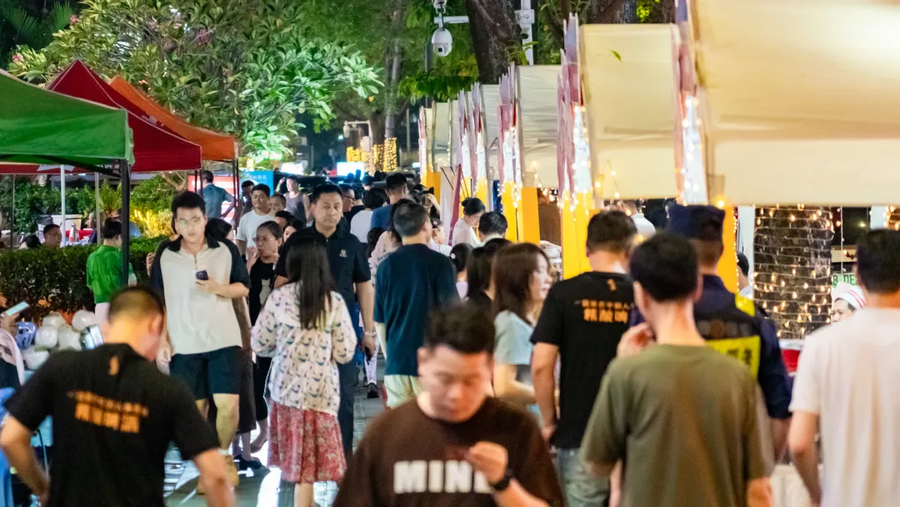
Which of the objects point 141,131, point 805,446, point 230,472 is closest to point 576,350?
point 805,446

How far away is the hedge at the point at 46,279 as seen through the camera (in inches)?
487

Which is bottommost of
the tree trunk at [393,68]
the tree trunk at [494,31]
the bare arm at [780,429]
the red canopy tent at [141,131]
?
the bare arm at [780,429]

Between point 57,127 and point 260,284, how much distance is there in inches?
116

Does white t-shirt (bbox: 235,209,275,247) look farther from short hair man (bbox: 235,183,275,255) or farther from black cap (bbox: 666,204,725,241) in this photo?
black cap (bbox: 666,204,725,241)

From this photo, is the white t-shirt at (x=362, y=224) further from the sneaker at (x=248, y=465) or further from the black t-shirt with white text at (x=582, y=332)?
the black t-shirt with white text at (x=582, y=332)

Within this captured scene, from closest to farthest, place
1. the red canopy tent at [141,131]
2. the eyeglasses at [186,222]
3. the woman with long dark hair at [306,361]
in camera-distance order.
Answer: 1. the woman with long dark hair at [306,361]
2. the eyeglasses at [186,222]
3. the red canopy tent at [141,131]

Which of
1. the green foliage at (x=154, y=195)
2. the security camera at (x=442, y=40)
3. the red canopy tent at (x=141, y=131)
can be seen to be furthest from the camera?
the green foliage at (x=154, y=195)

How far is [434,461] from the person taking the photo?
345cm

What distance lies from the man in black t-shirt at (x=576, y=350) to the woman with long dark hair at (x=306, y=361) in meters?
2.28

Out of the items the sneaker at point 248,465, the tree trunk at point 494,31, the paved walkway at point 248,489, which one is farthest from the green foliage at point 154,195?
the sneaker at point 248,465

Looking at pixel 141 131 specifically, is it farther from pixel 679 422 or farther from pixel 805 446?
pixel 679 422

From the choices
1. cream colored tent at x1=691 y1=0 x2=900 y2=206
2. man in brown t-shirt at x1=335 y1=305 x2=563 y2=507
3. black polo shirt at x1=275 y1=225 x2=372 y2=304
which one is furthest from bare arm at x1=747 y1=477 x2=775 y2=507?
black polo shirt at x1=275 y1=225 x2=372 y2=304

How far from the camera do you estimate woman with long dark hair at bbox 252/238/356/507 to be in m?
7.51

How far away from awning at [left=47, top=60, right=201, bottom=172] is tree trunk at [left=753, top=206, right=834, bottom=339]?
6.07 m
